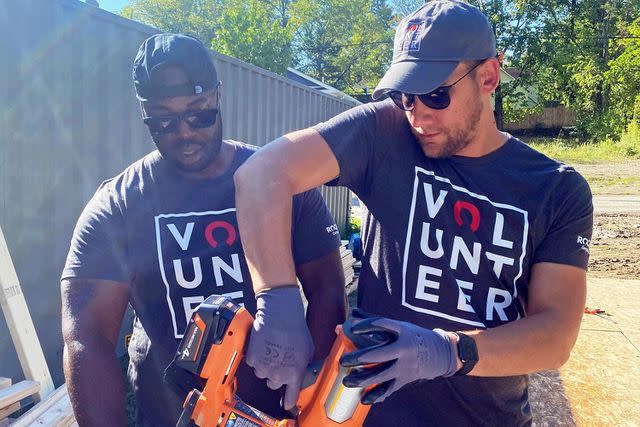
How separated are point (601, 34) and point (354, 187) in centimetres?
3857

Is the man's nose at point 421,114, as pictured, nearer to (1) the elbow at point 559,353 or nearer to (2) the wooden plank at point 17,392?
(1) the elbow at point 559,353

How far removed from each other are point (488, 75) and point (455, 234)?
48cm

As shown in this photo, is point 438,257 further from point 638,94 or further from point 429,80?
point 638,94

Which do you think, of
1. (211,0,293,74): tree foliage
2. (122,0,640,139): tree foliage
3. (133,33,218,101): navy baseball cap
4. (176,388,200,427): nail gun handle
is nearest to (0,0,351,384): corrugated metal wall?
(133,33,218,101): navy baseball cap

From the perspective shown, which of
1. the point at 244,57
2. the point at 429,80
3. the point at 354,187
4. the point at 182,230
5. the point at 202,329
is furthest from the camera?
the point at 244,57

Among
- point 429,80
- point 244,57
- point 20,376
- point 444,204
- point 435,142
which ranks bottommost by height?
point 20,376

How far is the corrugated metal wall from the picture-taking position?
3287mm

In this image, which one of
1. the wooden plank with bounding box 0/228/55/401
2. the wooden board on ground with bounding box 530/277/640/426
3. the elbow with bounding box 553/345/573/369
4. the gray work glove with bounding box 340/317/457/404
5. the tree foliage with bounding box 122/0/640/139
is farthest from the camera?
the tree foliage with bounding box 122/0/640/139

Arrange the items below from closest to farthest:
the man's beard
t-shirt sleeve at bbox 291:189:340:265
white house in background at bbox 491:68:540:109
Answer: the man's beard
t-shirt sleeve at bbox 291:189:340:265
white house in background at bbox 491:68:540:109

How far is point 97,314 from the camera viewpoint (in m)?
1.76

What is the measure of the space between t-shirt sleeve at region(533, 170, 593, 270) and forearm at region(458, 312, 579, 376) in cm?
16

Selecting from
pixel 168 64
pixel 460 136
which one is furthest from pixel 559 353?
pixel 168 64

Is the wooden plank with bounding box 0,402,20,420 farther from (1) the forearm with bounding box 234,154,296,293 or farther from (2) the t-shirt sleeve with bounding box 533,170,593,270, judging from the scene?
(2) the t-shirt sleeve with bounding box 533,170,593,270

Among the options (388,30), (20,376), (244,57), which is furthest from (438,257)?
(388,30)
